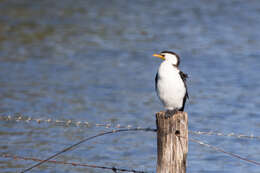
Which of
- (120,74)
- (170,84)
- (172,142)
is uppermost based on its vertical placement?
(120,74)

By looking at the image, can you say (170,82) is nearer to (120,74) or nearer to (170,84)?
(170,84)

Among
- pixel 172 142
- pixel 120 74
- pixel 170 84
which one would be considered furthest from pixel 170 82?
pixel 120 74

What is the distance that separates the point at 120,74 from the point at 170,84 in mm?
7971

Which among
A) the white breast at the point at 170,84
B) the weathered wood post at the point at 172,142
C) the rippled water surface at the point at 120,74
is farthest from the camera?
the rippled water surface at the point at 120,74

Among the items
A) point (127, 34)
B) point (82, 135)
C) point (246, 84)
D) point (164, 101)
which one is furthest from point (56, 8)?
point (164, 101)

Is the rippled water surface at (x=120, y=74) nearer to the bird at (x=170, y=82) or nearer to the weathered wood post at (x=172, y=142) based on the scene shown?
the bird at (x=170, y=82)

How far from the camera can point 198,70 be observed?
1467cm

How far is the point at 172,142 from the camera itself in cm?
486

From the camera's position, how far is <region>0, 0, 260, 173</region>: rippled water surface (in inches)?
374

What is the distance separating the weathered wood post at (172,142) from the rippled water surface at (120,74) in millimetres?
3627

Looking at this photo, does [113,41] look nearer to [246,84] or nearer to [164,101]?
[246,84]

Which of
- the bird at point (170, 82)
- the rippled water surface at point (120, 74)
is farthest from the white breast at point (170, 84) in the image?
the rippled water surface at point (120, 74)

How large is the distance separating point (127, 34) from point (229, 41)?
3.15m

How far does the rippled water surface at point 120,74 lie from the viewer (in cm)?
949
